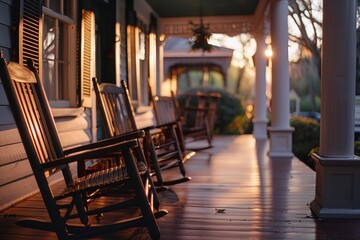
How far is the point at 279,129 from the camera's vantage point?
6145 millimetres

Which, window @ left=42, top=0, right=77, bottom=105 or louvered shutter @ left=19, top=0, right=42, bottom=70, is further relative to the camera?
window @ left=42, top=0, right=77, bottom=105

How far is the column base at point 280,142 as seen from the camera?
6.14 metres

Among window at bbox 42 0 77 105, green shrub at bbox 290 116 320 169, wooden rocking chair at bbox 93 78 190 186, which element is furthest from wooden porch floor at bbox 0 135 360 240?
green shrub at bbox 290 116 320 169

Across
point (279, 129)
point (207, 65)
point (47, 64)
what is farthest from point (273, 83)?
point (207, 65)

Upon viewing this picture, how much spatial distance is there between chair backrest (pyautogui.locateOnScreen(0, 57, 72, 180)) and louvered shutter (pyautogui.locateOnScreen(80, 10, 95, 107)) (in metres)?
1.68

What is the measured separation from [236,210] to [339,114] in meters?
0.92

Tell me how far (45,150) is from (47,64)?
166cm

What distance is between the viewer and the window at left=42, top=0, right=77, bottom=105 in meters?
3.83

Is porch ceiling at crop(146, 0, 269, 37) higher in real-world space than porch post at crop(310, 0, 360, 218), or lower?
higher

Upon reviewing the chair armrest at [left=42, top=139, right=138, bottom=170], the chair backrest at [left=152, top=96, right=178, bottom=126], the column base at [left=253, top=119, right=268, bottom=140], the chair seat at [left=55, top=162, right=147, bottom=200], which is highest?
the chair backrest at [left=152, top=96, right=178, bottom=126]

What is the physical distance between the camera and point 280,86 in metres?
6.08

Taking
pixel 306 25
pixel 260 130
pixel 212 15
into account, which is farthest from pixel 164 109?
pixel 260 130

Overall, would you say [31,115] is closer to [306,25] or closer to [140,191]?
[140,191]

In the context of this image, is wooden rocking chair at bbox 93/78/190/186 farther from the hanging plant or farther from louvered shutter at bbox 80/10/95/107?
the hanging plant
